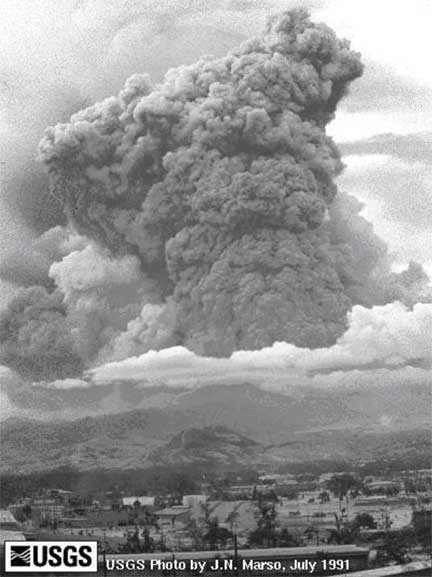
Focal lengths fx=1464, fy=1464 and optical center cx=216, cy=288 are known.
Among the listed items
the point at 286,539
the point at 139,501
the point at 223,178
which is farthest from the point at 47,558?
the point at 223,178

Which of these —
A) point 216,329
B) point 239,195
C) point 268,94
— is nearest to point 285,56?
point 268,94

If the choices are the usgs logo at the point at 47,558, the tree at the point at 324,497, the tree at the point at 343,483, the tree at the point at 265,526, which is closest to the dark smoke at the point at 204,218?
the tree at the point at 343,483

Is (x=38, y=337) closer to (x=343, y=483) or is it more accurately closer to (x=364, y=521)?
(x=343, y=483)

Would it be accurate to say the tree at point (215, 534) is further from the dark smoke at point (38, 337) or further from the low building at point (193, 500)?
the dark smoke at point (38, 337)

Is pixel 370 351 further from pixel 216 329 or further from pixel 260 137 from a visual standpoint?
pixel 260 137

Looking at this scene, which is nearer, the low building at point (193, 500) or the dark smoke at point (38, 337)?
the low building at point (193, 500)

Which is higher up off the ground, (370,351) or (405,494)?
(370,351)
